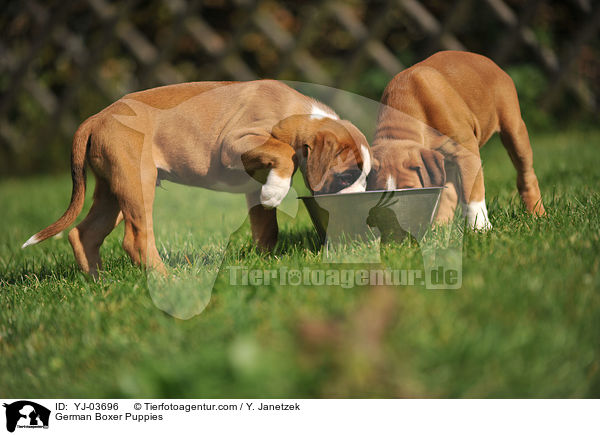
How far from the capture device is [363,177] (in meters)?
2.41

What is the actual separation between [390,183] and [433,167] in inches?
8.7

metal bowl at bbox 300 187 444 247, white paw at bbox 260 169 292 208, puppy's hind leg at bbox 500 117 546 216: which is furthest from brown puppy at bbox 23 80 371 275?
puppy's hind leg at bbox 500 117 546 216

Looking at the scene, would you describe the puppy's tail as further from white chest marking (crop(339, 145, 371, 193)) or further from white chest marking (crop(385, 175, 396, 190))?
white chest marking (crop(385, 175, 396, 190))

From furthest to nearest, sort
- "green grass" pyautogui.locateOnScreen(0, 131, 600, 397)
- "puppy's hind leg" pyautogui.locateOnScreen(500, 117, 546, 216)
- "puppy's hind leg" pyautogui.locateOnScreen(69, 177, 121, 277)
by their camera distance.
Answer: "puppy's hind leg" pyautogui.locateOnScreen(500, 117, 546, 216) < "puppy's hind leg" pyautogui.locateOnScreen(69, 177, 121, 277) < "green grass" pyautogui.locateOnScreen(0, 131, 600, 397)

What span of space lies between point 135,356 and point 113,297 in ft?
1.93

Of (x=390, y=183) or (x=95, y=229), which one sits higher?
(x=390, y=183)

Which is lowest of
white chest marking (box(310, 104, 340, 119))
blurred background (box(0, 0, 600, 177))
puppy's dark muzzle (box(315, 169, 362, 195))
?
blurred background (box(0, 0, 600, 177))

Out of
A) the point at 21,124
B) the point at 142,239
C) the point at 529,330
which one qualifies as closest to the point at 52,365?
the point at 142,239

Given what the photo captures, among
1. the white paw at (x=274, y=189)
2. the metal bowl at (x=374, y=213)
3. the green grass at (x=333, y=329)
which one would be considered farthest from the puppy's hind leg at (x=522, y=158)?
the white paw at (x=274, y=189)

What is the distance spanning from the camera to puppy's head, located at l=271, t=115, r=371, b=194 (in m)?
2.38

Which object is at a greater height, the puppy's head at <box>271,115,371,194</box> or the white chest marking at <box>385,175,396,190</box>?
the puppy's head at <box>271,115,371,194</box>

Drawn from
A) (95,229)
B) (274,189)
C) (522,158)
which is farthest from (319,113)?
(95,229)
